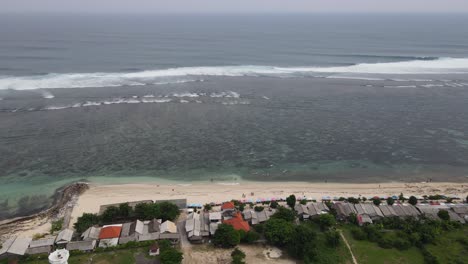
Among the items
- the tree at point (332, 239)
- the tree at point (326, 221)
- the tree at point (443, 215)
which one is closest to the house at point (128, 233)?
the tree at point (332, 239)

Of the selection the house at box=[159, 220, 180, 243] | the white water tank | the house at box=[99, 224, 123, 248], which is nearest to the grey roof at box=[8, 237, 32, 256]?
the house at box=[99, 224, 123, 248]

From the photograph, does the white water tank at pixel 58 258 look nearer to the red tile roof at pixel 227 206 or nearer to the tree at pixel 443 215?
the red tile roof at pixel 227 206

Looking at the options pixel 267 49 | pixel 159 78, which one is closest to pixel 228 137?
pixel 159 78

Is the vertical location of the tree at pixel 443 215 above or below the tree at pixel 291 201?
below

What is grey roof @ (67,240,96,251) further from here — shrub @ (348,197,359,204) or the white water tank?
shrub @ (348,197,359,204)

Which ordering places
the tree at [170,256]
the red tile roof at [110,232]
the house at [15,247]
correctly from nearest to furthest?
the tree at [170,256] → the house at [15,247] → the red tile roof at [110,232]
